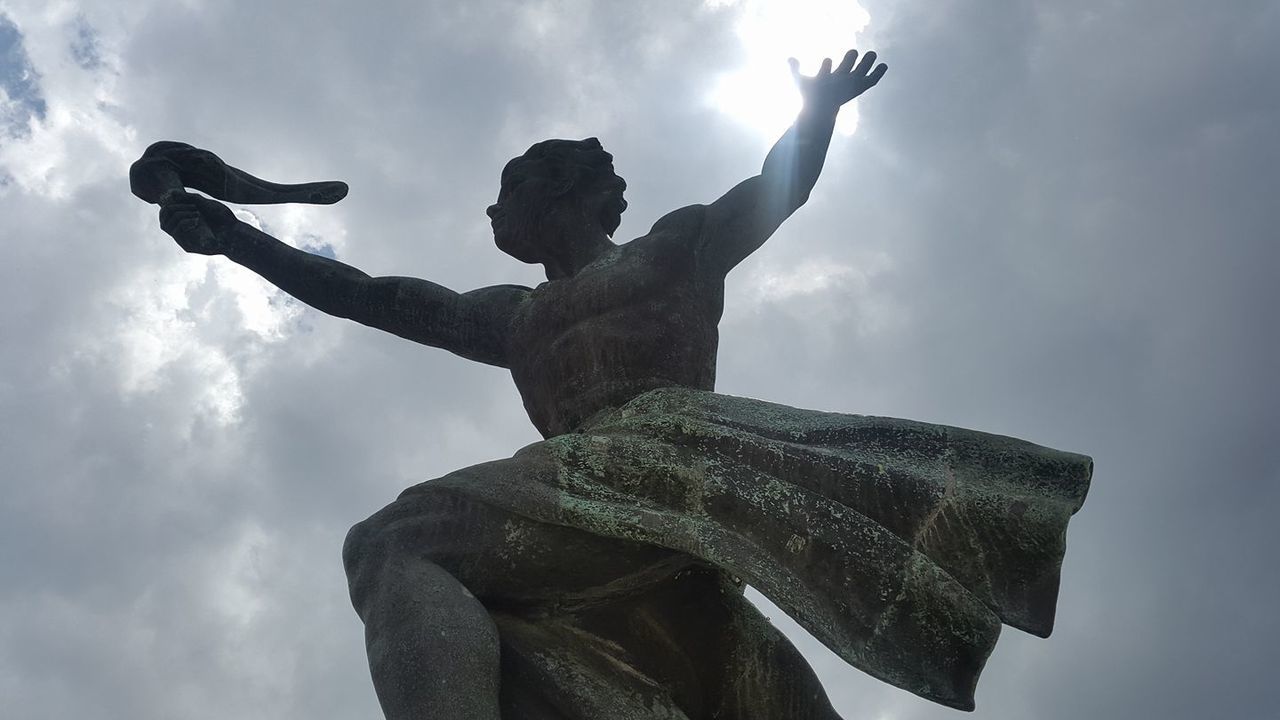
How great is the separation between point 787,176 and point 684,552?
2472 mm

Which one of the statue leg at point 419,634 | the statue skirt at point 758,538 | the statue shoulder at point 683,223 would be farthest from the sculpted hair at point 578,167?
the statue leg at point 419,634

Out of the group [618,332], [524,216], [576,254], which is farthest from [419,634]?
[524,216]

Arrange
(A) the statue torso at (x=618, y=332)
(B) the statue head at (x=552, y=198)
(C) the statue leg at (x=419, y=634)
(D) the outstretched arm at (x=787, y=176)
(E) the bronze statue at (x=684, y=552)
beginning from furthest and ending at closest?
1. (B) the statue head at (x=552, y=198)
2. (D) the outstretched arm at (x=787, y=176)
3. (A) the statue torso at (x=618, y=332)
4. (E) the bronze statue at (x=684, y=552)
5. (C) the statue leg at (x=419, y=634)

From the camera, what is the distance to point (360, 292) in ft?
21.7

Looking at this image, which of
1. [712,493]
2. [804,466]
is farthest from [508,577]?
[804,466]

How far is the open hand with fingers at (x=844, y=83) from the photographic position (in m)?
6.10

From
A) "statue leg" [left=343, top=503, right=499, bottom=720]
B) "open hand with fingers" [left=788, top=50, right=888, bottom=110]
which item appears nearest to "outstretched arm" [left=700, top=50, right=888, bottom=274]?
"open hand with fingers" [left=788, top=50, right=888, bottom=110]

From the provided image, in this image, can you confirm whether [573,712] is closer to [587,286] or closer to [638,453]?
[638,453]

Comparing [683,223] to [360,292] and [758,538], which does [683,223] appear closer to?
[360,292]

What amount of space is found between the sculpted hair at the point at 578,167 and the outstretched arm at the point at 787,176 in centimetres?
77

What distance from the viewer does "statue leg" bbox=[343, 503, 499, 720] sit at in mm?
3715

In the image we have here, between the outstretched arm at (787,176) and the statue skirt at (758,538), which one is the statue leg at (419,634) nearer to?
the statue skirt at (758,538)

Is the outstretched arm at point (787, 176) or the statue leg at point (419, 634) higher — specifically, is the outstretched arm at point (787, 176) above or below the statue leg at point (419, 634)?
above

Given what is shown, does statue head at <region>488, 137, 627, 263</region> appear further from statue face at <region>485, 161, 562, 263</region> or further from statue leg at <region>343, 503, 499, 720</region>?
statue leg at <region>343, 503, 499, 720</region>
